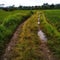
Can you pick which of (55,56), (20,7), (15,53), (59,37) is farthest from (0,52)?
(20,7)

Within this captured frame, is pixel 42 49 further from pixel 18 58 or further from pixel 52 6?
pixel 52 6

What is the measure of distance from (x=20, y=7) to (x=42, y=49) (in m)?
75.7

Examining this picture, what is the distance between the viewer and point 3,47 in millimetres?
10539

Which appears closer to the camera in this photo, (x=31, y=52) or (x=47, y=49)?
(x=31, y=52)

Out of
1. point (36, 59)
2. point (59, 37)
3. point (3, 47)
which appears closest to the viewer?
point (36, 59)

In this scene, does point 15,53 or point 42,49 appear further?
point 42,49

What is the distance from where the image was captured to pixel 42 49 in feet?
32.9

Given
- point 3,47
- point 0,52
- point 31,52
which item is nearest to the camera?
point 31,52

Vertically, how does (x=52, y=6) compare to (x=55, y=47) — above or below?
below

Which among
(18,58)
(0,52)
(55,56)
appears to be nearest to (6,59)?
(18,58)

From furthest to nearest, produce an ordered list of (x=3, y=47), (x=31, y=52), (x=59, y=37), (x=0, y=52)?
1. (x=59, y=37)
2. (x=3, y=47)
3. (x=0, y=52)
4. (x=31, y=52)

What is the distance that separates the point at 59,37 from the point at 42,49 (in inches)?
104

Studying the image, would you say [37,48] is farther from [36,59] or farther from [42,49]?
[36,59]

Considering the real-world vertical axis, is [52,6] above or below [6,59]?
below
